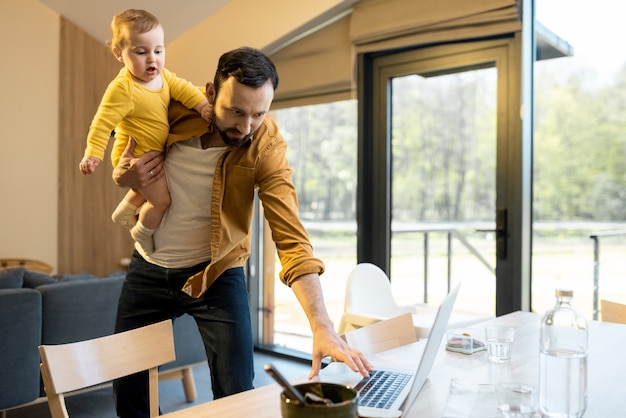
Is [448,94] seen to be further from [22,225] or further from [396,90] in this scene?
[22,225]

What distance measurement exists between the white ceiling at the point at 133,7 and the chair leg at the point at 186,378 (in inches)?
106

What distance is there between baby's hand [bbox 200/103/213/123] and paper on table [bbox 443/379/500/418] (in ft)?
3.66

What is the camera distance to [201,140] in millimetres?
2064

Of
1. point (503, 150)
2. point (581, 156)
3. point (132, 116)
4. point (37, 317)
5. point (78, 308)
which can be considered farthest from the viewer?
point (503, 150)

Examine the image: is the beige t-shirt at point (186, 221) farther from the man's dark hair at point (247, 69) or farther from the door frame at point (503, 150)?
the door frame at point (503, 150)

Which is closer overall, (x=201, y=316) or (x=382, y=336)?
(x=382, y=336)

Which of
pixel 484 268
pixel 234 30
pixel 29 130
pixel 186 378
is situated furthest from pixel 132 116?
pixel 29 130

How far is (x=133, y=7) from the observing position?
203 inches

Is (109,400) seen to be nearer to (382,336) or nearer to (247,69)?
(382,336)

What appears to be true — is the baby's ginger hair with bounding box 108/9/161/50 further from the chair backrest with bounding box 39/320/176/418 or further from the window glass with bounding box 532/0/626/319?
the window glass with bounding box 532/0/626/319

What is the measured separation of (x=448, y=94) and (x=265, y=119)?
2166 millimetres

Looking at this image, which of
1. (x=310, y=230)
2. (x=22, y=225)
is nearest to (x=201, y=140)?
(x=310, y=230)

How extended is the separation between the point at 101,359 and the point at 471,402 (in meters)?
0.85

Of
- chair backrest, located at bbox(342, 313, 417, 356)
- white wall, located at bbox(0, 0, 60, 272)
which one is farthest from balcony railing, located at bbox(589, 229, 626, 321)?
white wall, located at bbox(0, 0, 60, 272)
